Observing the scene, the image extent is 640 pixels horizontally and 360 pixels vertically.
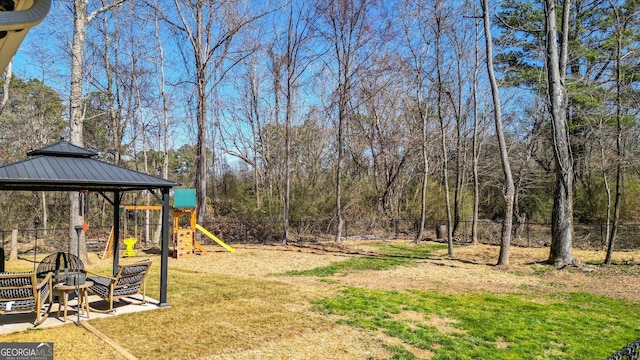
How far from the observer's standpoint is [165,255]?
21.9 feet

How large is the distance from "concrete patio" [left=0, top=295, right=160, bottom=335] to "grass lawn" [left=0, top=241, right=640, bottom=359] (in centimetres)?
23

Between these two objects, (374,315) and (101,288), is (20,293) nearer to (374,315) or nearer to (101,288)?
(101,288)

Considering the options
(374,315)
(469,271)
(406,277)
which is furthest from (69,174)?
(469,271)

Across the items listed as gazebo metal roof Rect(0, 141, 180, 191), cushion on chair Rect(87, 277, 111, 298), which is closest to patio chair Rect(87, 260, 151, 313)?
cushion on chair Rect(87, 277, 111, 298)

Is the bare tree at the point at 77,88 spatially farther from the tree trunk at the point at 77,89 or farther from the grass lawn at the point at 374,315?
the grass lawn at the point at 374,315

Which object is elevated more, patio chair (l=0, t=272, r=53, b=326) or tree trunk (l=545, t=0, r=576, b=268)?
tree trunk (l=545, t=0, r=576, b=268)

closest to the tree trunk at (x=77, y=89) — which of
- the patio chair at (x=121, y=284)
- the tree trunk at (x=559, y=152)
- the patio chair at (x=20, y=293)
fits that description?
the patio chair at (x=121, y=284)

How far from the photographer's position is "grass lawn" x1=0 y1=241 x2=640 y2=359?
489 centimetres

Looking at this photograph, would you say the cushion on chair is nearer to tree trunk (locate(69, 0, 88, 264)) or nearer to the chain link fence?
tree trunk (locate(69, 0, 88, 264))

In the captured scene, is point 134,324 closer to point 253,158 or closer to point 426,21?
point 426,21

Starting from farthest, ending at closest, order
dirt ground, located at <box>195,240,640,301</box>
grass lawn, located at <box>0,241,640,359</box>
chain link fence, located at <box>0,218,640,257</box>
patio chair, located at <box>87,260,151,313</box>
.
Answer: chain link fence, located at <box>0,218,640,257</box>, dirt ground, located at <box>195,240,640,301</box>, patio chair, located at <box>87,260,151,313</box>, grass lawn, located at <box>0,241,640,359</box>

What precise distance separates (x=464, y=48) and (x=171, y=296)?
14.7 meters

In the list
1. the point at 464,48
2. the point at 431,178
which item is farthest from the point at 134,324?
the point at 431,178

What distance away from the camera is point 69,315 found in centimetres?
601
